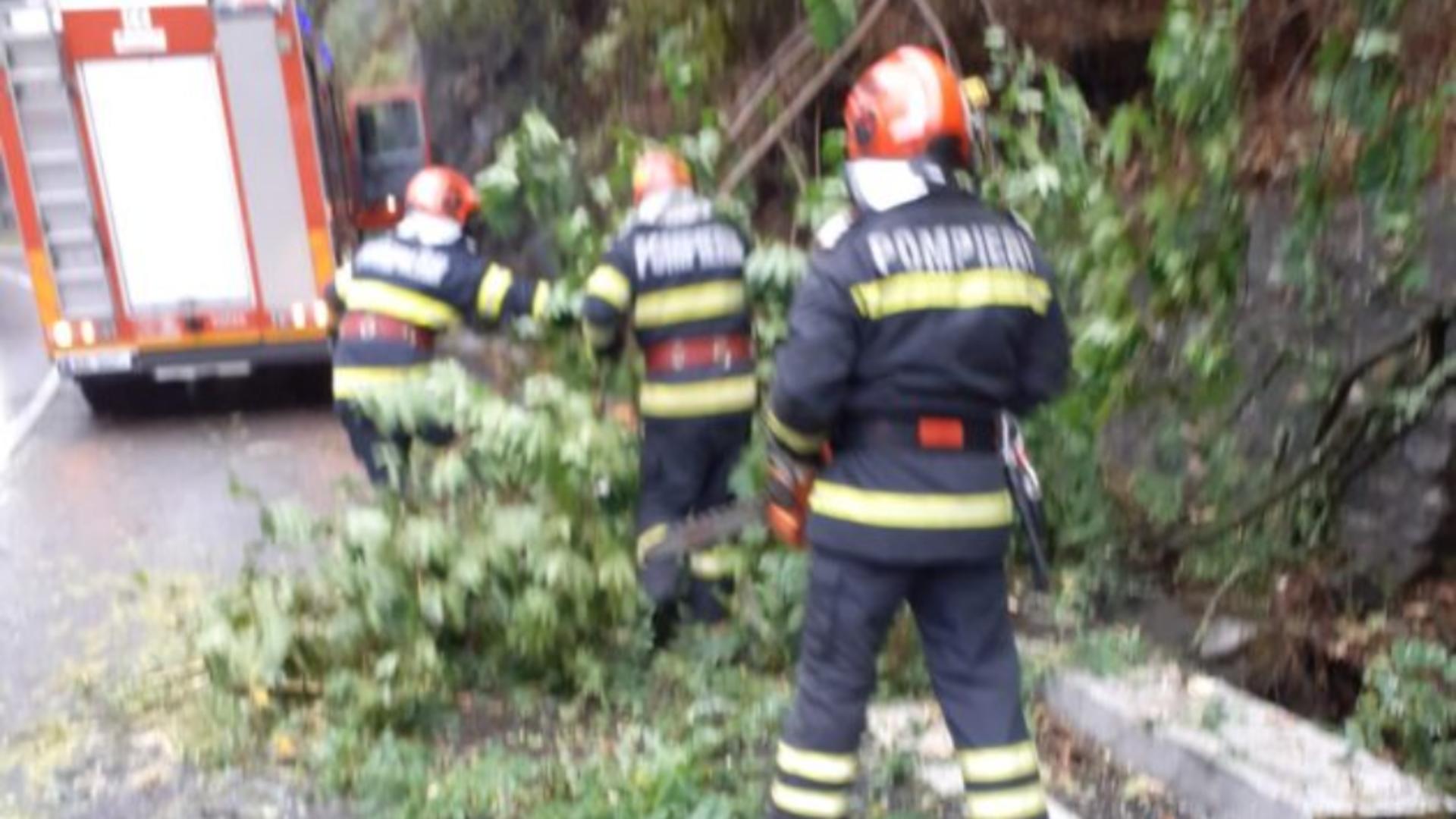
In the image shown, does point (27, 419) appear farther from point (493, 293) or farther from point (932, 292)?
point (932, 292)

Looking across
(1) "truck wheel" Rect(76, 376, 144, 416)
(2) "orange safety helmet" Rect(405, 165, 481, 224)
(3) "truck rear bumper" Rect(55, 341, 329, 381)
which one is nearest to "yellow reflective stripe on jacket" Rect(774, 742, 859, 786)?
(2) "orange safety helmet" Rect(405, 165, 481, 224)

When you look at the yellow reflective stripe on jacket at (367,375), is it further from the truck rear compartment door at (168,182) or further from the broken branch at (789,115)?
the truck rear compartment door at (168,182)

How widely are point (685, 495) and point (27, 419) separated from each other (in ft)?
23.3

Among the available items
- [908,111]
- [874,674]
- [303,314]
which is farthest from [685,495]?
[303,314]

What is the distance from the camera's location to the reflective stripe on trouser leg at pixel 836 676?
3.21m

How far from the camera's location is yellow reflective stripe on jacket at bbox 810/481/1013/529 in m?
3.13

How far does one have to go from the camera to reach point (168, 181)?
29.6 ft

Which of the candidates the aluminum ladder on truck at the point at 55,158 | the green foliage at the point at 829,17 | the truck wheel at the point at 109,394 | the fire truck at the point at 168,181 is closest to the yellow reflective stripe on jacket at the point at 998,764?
the green foliage at the point at 829,17

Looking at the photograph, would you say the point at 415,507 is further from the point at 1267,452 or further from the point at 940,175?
the point at 1267,452

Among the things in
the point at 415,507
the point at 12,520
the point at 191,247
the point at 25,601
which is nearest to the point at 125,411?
the point at 191,247

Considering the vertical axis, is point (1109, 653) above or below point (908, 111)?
below

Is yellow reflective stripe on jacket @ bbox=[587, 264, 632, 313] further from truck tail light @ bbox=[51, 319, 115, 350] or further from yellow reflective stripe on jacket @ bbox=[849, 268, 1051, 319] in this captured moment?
truck tail light @ bbox=[51, 319, 115, 350]

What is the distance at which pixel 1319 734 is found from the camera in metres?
3.72

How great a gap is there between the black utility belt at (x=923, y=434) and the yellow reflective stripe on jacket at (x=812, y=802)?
841 mm
